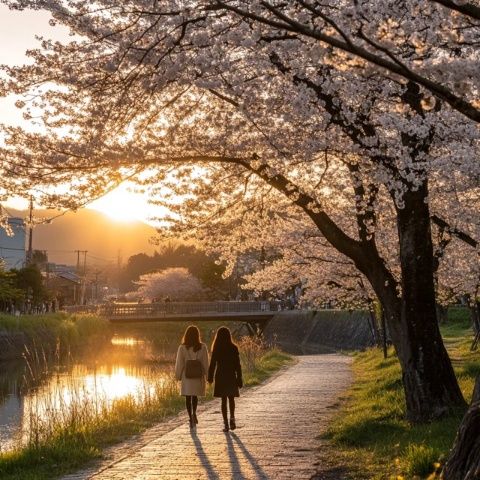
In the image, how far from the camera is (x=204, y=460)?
9945mm

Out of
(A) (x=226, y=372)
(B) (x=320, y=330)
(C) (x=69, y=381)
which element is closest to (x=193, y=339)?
(A) (x=226, y=372)

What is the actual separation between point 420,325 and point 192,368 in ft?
A: 13.8

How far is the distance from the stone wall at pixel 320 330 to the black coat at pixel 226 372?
1563 inches

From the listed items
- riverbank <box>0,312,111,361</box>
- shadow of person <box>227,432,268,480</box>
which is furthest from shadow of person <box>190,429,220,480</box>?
riverbank <box>0,312,111,361</box>

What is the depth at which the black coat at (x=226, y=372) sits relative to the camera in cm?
1315

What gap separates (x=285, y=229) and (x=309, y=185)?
A: 11.1 meters

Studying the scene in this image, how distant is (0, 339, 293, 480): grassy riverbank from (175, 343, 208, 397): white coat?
1179mm

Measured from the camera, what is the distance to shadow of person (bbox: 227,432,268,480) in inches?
351

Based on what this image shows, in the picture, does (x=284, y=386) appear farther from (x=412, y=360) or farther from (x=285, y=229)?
(x=412, y=360)

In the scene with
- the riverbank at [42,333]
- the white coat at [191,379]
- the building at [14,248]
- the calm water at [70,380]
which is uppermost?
the building at [14,248]

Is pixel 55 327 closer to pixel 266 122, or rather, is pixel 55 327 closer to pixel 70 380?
pixel 70 380

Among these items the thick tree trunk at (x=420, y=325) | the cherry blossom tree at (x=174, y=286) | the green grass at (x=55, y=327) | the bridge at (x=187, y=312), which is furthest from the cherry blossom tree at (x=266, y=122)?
the cherry blossom tree at (x=174, y=286)

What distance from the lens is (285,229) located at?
25.8 m

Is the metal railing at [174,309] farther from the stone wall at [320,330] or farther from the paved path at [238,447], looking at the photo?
the paved path at [238,447]
